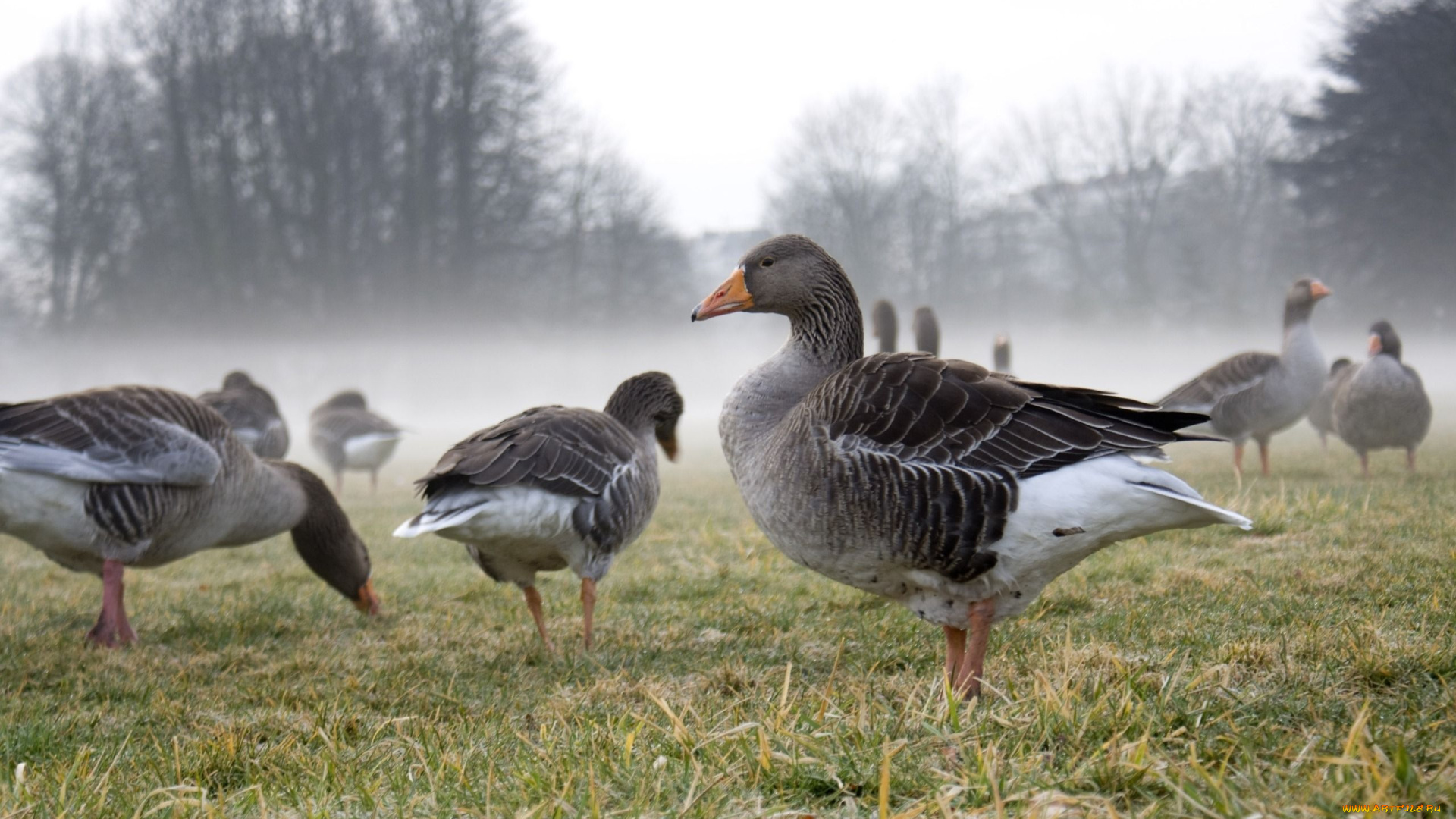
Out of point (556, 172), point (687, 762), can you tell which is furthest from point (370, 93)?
point (687, 762)

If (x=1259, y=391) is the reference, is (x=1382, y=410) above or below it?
below

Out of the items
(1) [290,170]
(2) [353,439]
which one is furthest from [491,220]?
(2) [353,439]

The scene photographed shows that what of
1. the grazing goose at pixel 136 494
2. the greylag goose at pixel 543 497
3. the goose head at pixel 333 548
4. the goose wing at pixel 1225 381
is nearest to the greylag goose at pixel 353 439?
the goose head at pixel 333 548

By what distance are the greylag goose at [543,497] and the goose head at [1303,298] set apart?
925cm

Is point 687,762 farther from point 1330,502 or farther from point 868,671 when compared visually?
point 1330,502

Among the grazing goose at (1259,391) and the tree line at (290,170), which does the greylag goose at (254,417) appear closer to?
the grazing goose at (1259,391)

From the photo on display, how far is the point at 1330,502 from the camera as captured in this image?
6.44 meters

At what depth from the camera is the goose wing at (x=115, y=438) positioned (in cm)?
510

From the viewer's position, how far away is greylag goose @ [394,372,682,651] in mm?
4551

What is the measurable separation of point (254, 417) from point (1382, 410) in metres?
11.6

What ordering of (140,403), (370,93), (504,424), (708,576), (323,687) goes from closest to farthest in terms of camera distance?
(323,687) < (504,424) < (140,403) < (708,576) < (370,93)

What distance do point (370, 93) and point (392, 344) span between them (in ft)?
27.3

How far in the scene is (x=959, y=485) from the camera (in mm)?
3244

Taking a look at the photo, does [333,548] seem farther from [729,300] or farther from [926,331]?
[926,331]
